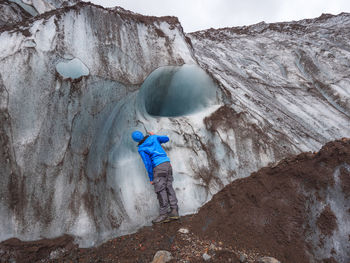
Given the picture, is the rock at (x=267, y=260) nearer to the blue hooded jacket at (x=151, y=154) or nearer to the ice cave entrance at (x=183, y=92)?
the blue hooded jacket at (x=151, y=154)

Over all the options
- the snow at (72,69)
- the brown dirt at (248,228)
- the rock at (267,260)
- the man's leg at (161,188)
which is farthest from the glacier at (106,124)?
the rock at (267,260)

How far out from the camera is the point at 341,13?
12.0 meters

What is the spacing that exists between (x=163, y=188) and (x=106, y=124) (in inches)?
68.4

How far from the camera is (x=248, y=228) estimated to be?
8.89ft

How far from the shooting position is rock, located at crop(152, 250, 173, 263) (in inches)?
96.1

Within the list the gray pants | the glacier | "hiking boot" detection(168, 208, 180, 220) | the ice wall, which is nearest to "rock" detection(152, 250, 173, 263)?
"hiking boot" detection(168, 208, 180, 220)

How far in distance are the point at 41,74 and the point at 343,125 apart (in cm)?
818

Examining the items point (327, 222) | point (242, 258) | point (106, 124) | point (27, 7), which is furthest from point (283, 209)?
point (27, 7)

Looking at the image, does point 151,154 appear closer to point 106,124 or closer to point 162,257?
point 106,124

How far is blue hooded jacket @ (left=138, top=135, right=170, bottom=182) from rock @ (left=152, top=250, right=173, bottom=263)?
4.23 ft

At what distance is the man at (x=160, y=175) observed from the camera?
11.2ft

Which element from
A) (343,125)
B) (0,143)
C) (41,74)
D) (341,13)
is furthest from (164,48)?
(341,13)

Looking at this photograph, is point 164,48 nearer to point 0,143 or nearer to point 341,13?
point 0,143

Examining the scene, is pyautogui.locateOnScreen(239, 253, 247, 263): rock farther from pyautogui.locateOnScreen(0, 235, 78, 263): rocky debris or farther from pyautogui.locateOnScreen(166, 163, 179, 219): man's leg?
pyautogui.locateOnScreen(0, 235, 78, 263): rocky debris
